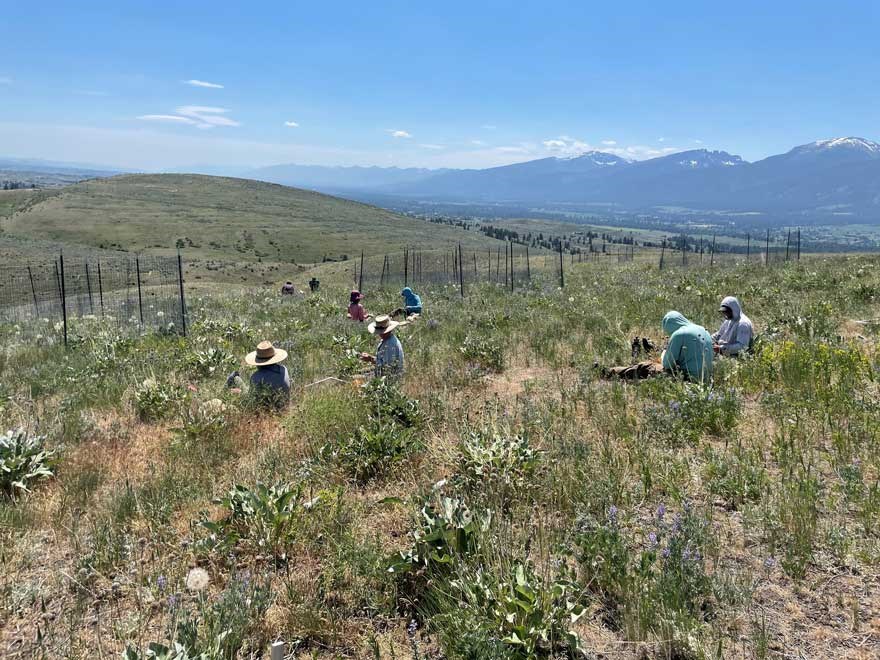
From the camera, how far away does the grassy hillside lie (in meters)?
77.5

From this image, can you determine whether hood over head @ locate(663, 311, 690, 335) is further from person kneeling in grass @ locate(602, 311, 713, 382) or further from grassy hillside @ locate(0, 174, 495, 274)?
grassy hillside @ locate(0, 174, 495, 274)

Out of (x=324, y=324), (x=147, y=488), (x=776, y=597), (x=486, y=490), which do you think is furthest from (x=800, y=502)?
(x=324, y=324)

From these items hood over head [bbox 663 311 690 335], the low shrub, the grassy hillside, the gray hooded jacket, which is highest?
Answer: the grassy hillside

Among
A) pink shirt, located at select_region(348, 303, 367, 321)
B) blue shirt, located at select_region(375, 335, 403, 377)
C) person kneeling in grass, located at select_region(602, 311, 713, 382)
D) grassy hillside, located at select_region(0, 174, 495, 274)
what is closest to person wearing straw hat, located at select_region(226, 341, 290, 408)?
blue shirt, located at select_region(375, 335, 403, 377)

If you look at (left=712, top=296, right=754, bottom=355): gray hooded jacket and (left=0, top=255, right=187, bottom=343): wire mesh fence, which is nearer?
(left=712, top=296, right=754, bottom=355): gray hooded jacket

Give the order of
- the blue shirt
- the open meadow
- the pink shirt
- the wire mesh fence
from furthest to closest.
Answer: the wire mesh fence
the pink shirt
the blue shirt
the open meadow

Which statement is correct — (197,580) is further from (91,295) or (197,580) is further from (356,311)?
(91,295)

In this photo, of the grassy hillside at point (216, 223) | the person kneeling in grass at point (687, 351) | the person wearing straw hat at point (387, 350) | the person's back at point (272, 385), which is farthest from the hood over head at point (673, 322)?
the grassy hillside at point (216, 223)

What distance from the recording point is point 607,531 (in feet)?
10.9

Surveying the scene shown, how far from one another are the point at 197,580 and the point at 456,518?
167 cm

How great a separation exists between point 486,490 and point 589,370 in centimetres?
396

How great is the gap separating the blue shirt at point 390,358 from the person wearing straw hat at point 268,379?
1.27 meters

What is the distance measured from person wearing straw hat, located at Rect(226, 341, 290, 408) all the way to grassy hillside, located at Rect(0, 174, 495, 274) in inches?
2471

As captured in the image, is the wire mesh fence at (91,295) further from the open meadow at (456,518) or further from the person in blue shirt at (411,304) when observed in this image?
the open meadow at (456,518)
